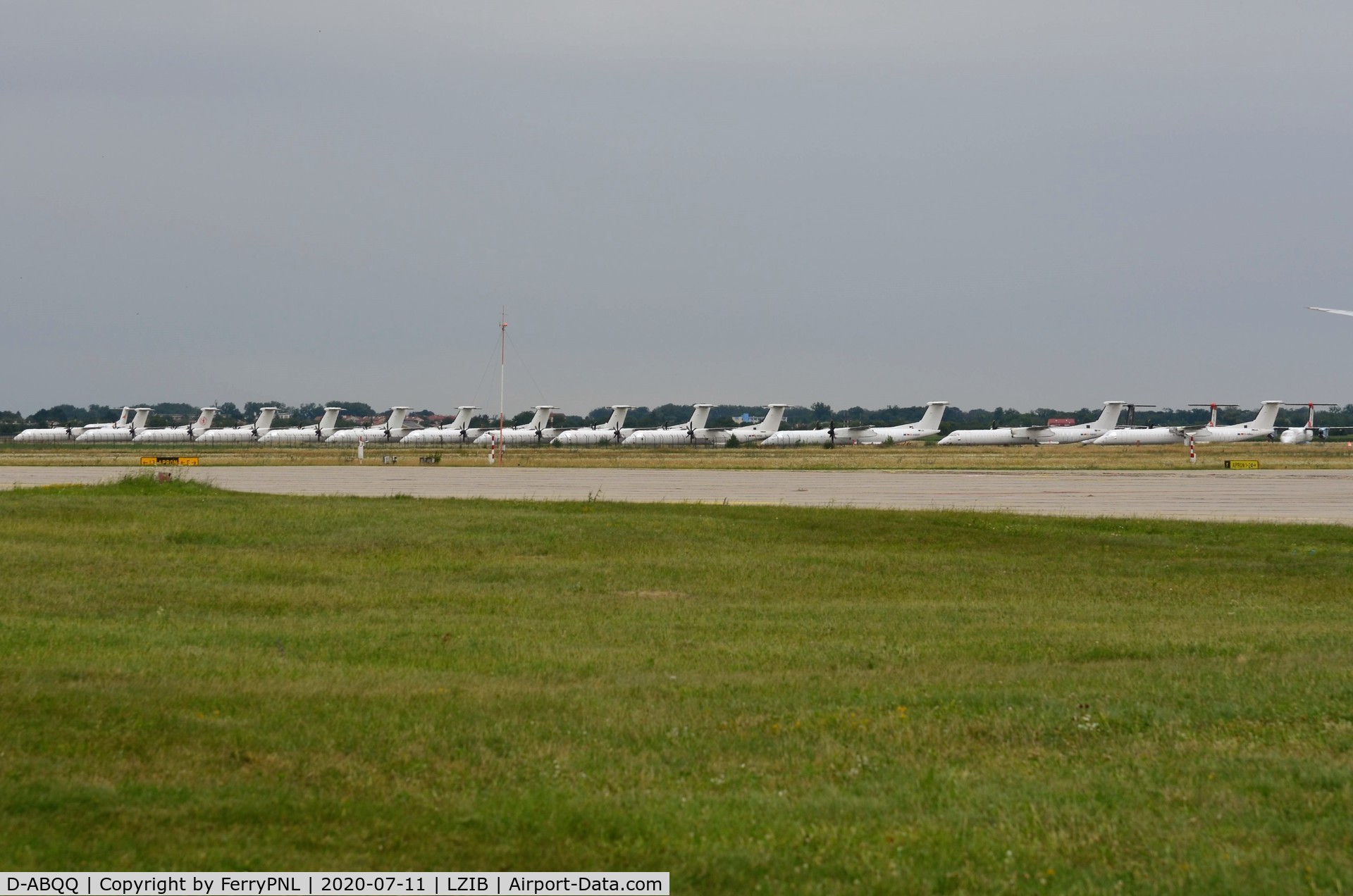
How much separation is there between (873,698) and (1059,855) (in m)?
3.72

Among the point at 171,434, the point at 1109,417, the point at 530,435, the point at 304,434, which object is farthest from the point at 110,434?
the point at 1109,417

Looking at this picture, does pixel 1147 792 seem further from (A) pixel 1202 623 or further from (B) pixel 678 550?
(B) pixel 678 550

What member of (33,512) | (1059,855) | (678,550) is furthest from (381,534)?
(1059,855)

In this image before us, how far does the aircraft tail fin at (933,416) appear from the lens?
440 ft

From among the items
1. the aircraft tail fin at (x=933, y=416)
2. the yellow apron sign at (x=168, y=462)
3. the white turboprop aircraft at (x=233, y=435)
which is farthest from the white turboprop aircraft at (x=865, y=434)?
the yellow apron sign at (x=168, y=462)

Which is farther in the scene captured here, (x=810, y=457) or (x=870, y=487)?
(x=810, y=457)

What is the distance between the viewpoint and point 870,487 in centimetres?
4578

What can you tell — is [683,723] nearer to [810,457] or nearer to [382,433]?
[810,457]

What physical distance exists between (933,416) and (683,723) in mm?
128895

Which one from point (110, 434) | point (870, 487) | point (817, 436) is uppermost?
point (817, 436)

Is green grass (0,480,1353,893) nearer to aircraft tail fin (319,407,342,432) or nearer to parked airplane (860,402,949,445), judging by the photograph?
parked airplane (860,402,949,445)

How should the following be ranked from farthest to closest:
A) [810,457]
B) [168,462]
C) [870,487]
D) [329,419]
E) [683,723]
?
[329,419] < [810,457] < [168,462] < [870,487] < [683,723]

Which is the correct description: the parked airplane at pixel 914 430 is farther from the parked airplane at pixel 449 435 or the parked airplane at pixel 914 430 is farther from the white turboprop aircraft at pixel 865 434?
the parked airplane at pixel 449 435

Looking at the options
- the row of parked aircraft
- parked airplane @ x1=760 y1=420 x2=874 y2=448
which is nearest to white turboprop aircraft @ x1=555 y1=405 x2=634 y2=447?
the row of parked aircraft
